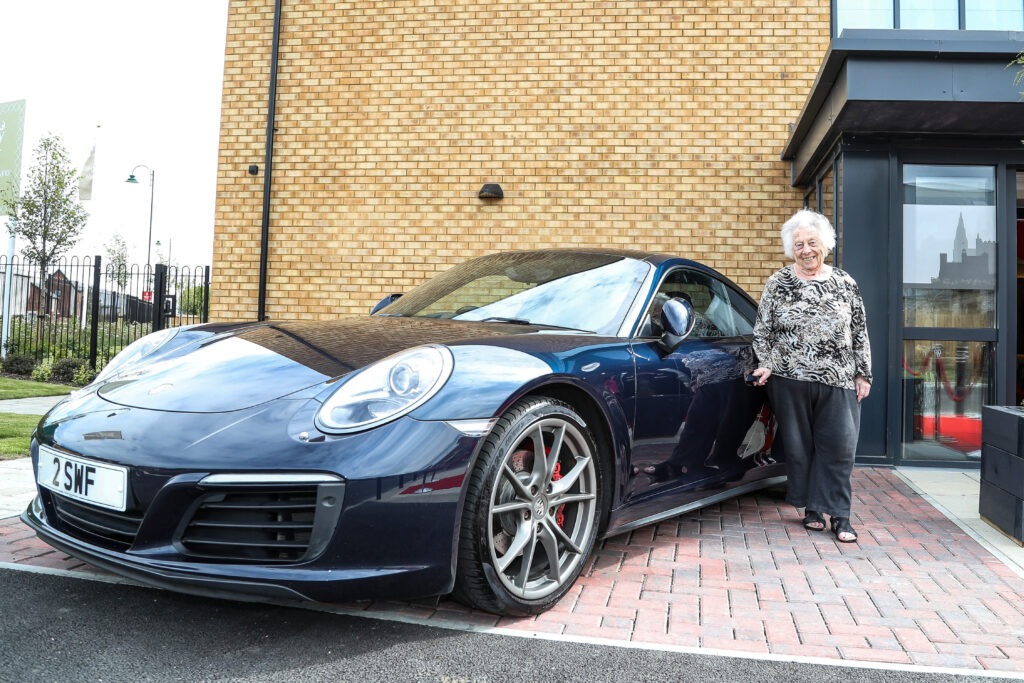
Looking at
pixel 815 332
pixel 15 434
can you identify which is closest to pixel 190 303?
pixel 15 434

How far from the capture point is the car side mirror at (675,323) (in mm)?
3109

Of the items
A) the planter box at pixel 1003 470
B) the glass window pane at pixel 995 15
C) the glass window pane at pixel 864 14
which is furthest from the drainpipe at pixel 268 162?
the glass window pane at pixel 995 15

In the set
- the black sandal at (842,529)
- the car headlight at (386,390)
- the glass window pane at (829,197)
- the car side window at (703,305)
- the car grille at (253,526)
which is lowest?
the black sandal at (842,529)

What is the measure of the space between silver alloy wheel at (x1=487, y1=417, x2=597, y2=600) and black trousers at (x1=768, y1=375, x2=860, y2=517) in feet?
5.19

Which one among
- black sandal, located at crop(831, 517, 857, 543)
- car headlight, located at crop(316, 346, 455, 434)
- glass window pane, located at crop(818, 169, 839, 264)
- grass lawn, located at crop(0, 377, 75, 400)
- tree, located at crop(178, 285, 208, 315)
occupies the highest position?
glass window pane, located at crop(818, 169, 839, 264)

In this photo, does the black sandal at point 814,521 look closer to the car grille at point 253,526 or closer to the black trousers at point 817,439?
the black trousers at point 817,439

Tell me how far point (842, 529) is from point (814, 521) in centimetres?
18

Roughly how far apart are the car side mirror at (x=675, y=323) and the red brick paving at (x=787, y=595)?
0.92 m

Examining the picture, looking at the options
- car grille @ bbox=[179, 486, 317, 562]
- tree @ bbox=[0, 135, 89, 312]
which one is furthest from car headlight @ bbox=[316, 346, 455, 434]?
tree @ bbox=[0, 135, 89, 312]

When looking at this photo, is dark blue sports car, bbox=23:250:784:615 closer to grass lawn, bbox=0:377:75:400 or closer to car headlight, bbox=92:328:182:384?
car headlight, bbox=92:328:182:384

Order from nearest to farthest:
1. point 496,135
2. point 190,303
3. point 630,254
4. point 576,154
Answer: point 630,254 < point 576,154 < point 496,135 < point 190,303

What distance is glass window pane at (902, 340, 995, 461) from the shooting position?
19.0 feet

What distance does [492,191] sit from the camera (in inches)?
293

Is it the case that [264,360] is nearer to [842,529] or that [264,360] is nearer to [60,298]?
[842,529]
